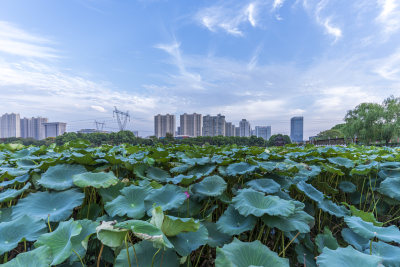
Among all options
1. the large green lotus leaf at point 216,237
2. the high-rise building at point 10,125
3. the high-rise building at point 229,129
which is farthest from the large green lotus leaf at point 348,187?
the high-rise building at point 10,125

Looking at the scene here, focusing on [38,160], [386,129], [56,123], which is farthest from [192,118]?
[38,160]

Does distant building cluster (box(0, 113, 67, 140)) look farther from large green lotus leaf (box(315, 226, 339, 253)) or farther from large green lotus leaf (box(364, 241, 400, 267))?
large green lotus leaf (box(364, 241, 400, 267))

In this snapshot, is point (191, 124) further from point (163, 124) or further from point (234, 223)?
point (234, 223)

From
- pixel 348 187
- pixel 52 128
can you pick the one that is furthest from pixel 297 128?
pixel 348 187

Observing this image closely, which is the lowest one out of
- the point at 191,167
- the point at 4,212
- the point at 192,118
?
the point at 4,212

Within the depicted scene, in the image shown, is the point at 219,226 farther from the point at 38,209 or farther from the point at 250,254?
the point at 38,209
